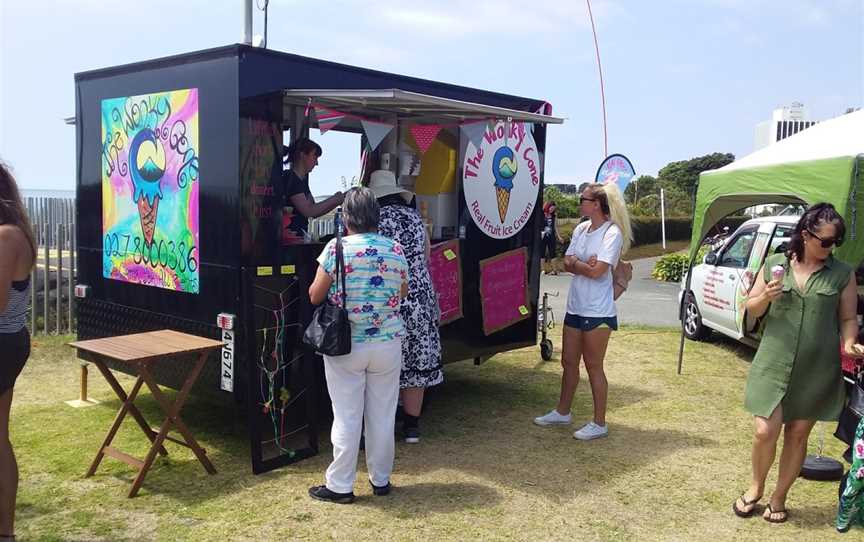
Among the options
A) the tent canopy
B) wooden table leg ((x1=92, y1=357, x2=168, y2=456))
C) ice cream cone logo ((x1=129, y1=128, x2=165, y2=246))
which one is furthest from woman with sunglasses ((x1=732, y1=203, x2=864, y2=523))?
ice cream cone logo ((x1=129, y1=128, x2=165, y2=246))

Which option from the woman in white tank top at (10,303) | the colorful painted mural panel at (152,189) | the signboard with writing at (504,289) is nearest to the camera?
the woman in white tank top at (10,303)

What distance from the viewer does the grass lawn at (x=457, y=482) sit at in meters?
3.59

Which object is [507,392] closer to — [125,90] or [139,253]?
[139,253]

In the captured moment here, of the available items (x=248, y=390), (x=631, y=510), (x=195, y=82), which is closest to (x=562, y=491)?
(x=631, y=510)

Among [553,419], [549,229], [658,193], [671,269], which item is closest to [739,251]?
[553,419]

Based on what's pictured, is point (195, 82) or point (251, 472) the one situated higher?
point (195, 82)

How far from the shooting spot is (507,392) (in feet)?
20.6

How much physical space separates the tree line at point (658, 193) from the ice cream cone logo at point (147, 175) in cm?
293

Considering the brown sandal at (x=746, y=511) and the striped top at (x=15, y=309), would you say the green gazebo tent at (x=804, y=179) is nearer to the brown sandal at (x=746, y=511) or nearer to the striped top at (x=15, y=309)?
the brown sandal at (x=746, y=511)

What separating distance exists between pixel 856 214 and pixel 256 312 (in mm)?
3939

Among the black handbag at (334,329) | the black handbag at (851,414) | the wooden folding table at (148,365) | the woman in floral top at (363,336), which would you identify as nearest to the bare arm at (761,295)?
the black handbag at (851,414)

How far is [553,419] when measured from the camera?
530 centimetres

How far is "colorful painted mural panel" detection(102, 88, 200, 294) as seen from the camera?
4.44 m

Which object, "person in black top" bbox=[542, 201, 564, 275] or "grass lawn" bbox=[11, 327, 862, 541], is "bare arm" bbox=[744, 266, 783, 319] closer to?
"grass lawn" bbox=[11, 327, 862, 541]
